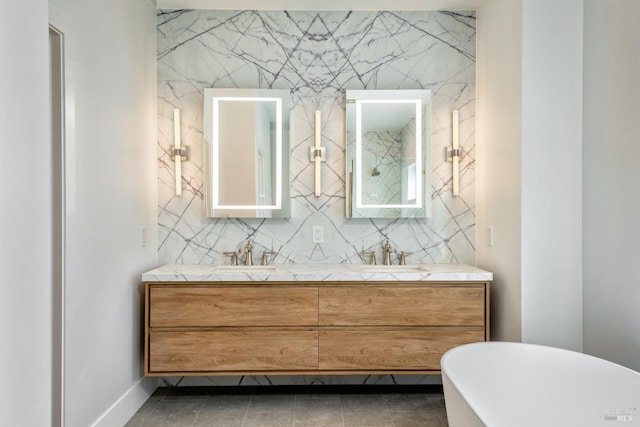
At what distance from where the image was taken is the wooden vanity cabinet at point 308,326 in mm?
2168

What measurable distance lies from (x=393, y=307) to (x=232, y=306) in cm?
92

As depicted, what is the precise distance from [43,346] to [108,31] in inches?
70.2

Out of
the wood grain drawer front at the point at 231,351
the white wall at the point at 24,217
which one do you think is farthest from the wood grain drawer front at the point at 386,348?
the white wall at the point at 24,217

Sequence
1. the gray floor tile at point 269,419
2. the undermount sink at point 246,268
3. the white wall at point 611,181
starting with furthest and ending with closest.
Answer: the undermount sink at point 246,268 < the gray floor tile at point 269,419 < the white wall at point 611,181

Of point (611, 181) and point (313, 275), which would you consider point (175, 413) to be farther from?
point (611, 181)

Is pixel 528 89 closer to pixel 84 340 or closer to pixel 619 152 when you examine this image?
pixel 619 152

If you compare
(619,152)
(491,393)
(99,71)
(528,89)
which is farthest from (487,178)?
(99,71)

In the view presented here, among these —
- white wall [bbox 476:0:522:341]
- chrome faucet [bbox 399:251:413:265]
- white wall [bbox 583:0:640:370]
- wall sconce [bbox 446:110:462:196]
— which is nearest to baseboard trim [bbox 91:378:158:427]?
chrome faucet [bbox 399:251:413:265]

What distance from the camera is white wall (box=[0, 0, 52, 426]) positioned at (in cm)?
71

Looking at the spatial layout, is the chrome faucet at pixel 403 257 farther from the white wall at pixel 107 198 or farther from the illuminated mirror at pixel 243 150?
the white wall at pixel 107 198

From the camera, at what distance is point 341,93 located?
263 cm

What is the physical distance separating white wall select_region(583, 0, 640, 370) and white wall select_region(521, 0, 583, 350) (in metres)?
0.05

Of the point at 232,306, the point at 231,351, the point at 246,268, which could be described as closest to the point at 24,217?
the point at 232,306

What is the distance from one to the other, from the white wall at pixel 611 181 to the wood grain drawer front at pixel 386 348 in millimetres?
640
